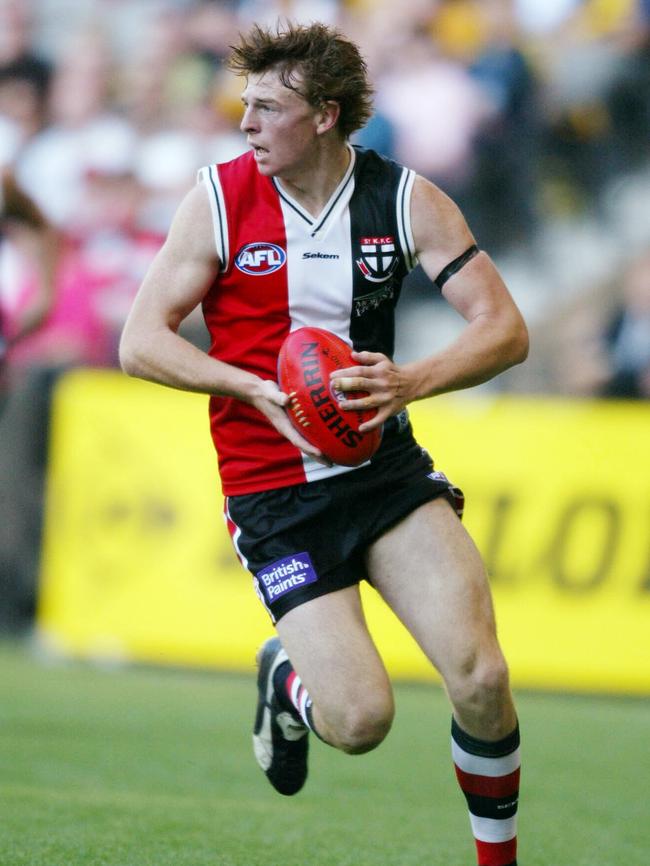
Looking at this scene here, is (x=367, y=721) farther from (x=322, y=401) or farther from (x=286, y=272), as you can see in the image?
(x=286, y=272)

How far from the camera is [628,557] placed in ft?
28.0

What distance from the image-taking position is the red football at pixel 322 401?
408cm

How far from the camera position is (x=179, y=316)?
171 inches

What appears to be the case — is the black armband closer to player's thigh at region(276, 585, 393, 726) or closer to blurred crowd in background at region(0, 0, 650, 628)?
player's thigh at region(276, 585, 393, 726)

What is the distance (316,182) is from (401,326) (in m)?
6.43

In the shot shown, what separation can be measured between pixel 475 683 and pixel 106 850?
1.33 m

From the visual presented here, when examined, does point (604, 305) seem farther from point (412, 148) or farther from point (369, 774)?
point (369, 774)

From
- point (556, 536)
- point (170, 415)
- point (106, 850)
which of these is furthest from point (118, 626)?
point (106, 850)

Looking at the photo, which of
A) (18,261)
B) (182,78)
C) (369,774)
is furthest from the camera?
(182,78)

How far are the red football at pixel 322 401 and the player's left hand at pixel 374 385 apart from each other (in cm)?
2

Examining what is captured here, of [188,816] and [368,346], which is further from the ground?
[368,346]

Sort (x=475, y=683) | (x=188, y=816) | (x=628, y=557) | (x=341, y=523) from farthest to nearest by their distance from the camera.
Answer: (x=628, y=557)
(x=188, y=816)
(x=341, y=523)
(x=475, y=683)

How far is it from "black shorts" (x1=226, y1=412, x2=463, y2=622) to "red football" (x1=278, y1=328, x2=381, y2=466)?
19cm

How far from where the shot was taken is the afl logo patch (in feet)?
14.3
